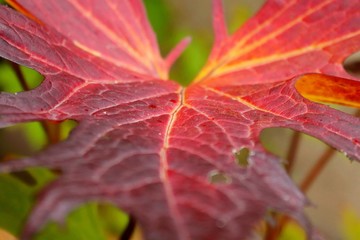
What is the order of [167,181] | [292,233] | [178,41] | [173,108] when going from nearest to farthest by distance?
[167,181], [173,108], [292,233], [178,41]

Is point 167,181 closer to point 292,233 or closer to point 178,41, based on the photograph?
point 292,233

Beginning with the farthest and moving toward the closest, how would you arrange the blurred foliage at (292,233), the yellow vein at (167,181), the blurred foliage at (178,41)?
the blurred foliage at (178,41) → the blurred foliage at (292,233) → the yellow vein at (167,181)

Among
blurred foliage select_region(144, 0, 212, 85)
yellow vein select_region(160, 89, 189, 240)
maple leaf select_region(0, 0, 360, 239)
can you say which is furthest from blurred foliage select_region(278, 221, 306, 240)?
yellow vein select_region(160, 89, 189, 240)

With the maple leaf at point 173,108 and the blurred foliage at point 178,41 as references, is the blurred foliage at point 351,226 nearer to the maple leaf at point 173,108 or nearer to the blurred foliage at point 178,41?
the blurred foliage at point 178,41

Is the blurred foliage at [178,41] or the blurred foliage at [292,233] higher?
the blurred foliage at [178,41]

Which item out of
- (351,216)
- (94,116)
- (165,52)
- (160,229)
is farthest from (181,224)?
(165,52)

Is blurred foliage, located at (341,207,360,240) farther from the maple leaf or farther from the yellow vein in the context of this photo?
the yellow vein

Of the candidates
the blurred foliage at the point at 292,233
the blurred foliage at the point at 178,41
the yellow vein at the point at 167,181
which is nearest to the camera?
the yellow vein at the point at 167,181

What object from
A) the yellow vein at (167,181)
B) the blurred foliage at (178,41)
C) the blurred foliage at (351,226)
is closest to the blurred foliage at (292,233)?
the blurred foliage at (351,226)

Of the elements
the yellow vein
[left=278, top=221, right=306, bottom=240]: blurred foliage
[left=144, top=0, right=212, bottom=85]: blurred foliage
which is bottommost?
the yellow vein

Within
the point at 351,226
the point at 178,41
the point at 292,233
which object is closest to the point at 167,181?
the point at 292,233
